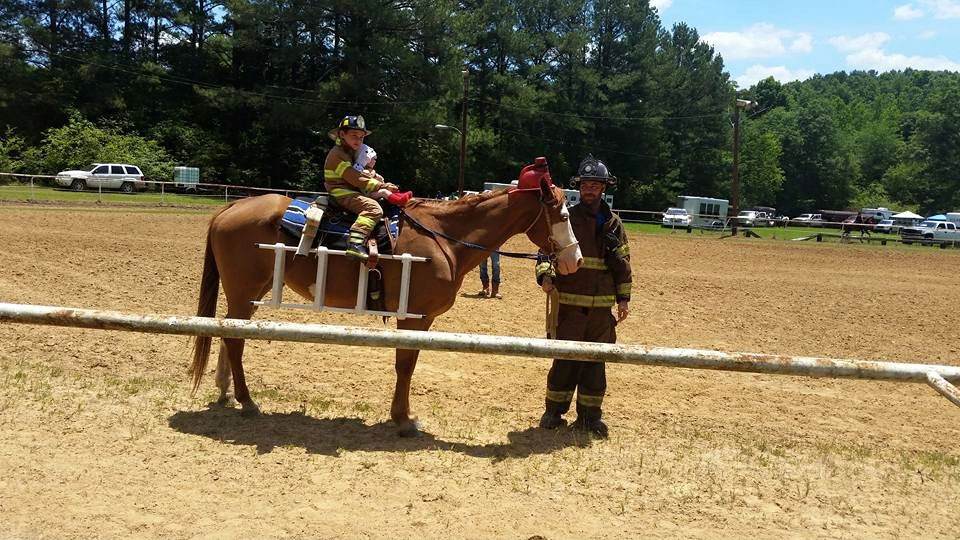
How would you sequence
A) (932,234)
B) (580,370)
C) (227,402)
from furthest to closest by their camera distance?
(932,234), (227,402), (580,370)

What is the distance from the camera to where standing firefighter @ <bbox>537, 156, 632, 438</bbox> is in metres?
5.98

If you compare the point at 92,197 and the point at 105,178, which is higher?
the point at 105,178

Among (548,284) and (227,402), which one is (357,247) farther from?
(227,402)

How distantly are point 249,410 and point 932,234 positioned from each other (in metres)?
43.3

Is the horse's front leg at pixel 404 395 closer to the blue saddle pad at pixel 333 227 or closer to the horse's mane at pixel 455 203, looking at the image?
the blue saddle pad at pixel 333 227

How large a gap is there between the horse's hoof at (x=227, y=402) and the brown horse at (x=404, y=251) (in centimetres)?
1

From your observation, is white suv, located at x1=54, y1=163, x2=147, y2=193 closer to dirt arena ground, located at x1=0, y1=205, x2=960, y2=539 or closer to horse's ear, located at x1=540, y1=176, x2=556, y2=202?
dirt arena ground, located at x1=0, y1=205, x2=960, y2=539

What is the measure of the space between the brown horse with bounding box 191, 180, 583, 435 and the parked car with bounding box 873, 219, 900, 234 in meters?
39.1

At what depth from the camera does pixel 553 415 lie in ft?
19.9

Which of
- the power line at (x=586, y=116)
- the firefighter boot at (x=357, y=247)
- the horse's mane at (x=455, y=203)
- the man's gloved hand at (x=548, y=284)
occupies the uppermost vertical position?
the power line at (x=586, y=116)

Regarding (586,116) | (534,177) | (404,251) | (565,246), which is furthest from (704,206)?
(404,251)

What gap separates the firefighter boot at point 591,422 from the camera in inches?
231

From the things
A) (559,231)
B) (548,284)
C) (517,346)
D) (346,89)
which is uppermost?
(346,89)

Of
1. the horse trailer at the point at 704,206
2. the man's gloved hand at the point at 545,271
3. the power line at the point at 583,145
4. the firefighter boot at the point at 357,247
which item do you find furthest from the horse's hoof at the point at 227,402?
the power line at the point at 583,145
